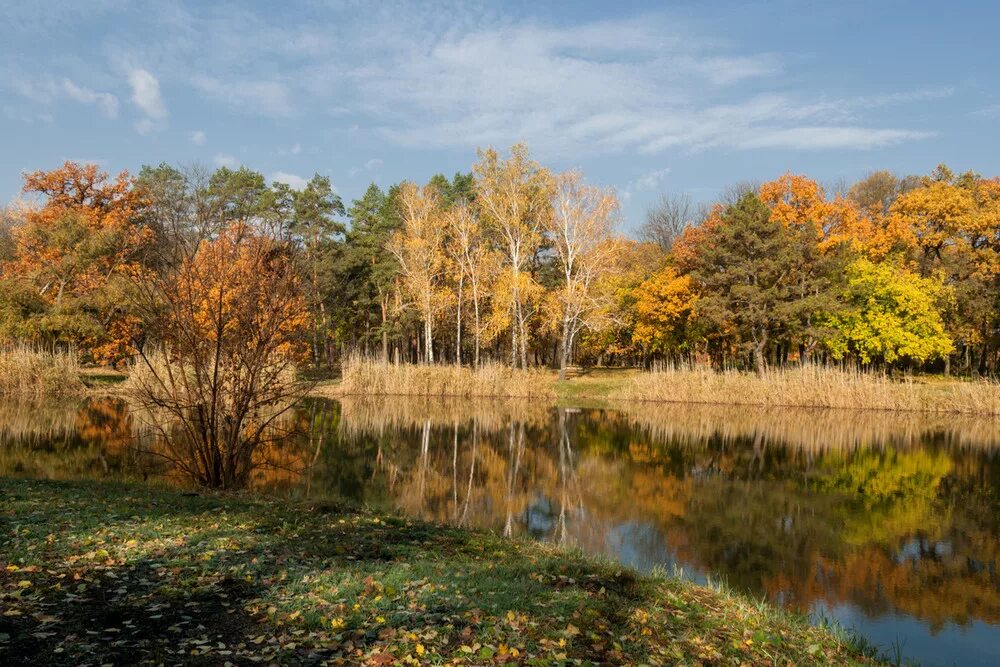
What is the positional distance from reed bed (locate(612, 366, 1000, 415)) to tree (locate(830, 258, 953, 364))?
356 centimetres

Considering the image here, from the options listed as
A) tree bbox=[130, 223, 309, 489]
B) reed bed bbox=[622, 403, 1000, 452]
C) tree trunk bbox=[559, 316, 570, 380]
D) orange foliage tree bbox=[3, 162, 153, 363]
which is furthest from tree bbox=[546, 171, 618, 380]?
tree bbox=[130, 223, 309, 489]

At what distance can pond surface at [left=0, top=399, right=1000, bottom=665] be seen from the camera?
334 inches

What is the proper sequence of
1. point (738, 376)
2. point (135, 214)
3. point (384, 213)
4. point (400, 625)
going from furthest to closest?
point (384, 213) < point (135, 214) < point (738, 376) < point (400, 625)

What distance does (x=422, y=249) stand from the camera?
37.8 metres

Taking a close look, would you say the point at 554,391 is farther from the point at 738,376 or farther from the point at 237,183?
the point at 237,183

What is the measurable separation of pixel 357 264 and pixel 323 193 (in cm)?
501

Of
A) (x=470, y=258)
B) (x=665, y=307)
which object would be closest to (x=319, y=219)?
(x=470, y=258)

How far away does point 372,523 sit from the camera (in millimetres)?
7828

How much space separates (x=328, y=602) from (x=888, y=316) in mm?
36169

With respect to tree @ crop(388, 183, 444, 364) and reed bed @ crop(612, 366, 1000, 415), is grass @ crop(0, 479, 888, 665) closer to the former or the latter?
reed bed @ crop(612, 366, 1000, 415)

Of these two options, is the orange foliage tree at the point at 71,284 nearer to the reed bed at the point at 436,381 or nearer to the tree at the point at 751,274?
the reed bed at the point at 436,381

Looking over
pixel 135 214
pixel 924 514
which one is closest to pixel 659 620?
pixel 924 514

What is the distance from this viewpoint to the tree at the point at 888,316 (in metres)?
34.3

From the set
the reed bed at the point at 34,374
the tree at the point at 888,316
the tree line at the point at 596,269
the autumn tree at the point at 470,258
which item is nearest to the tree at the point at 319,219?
the tree line at the point at 596,269
